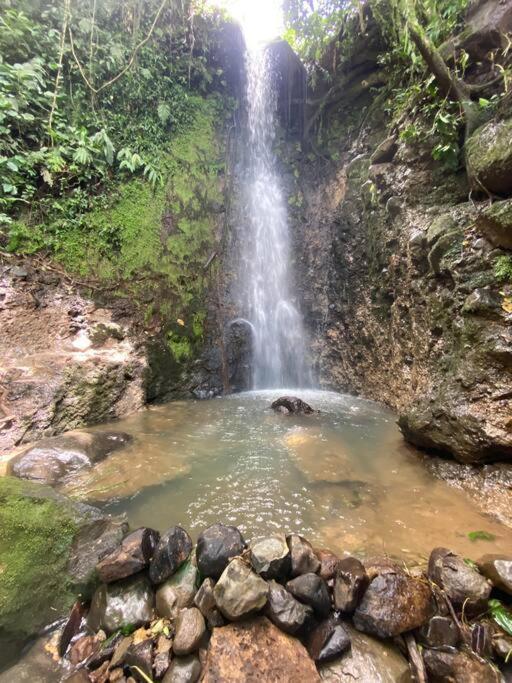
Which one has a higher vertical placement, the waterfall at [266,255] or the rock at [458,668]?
the waterfall at [266,255]

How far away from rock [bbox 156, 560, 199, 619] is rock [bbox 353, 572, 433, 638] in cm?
97

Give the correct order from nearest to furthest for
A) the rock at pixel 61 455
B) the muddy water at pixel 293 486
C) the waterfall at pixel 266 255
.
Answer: the muddy water at pixel 293 486 → the rock at pixel 61 455 → the waterfall at pixel 266 255

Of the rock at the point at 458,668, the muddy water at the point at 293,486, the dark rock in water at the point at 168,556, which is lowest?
the rock at the point at 458,668

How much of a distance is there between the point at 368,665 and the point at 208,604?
89cm

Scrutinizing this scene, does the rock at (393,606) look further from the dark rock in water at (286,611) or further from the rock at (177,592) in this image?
the rock at (177,592)

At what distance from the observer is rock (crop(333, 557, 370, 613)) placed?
1753 millimetres

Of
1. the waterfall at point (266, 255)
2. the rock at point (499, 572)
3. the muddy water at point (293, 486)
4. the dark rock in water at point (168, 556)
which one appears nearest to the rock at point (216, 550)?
the dark rock in water at point (168, 556)

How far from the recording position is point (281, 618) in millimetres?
1676

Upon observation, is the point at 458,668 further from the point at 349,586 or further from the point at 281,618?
the point at 281,618

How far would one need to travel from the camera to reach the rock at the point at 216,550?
190cm

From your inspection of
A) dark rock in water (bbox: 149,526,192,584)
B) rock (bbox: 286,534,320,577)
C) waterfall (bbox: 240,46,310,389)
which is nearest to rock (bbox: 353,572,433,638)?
rock (bbox: 286,534,320,577)

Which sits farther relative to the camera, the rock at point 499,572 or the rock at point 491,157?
the rock at point 491,157

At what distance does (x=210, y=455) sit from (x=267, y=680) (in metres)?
2.42

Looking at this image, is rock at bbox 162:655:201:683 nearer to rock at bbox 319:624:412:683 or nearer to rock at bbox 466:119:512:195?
rock at bbox 319:624:412:683
